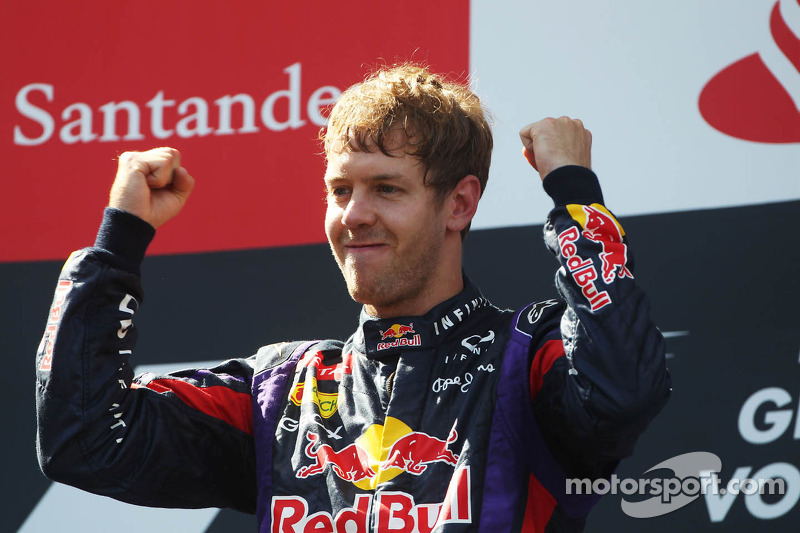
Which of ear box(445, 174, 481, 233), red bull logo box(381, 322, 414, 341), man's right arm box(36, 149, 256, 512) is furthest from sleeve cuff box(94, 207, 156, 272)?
ear box(445, 174, 481, 233)

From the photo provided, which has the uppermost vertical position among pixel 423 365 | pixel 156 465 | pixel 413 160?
pixel 413 160

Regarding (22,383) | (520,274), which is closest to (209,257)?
(22,383)

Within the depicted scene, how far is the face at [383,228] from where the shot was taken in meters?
1.79

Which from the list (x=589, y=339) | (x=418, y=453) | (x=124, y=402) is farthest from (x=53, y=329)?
(x=589, y=339)

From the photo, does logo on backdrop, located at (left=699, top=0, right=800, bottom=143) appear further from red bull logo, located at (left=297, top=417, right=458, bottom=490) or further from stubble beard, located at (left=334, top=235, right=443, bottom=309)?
red bull logo, located at (left=297, top=417, right=458, bottom=490)

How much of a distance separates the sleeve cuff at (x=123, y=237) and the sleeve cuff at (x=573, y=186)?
0.67m

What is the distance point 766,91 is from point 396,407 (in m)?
1.12

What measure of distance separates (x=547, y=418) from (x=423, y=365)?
0.23 m

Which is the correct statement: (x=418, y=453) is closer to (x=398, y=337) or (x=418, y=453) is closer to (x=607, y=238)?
(x=398, y=337)

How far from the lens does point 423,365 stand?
1735 millimetres

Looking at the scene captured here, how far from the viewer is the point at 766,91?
7.30 feet

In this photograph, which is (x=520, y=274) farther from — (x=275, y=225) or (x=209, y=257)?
(x=209, y=257)

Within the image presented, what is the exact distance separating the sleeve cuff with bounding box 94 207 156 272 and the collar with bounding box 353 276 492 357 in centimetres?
40

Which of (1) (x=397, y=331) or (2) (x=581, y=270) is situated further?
(1) (x=397, y=331)
